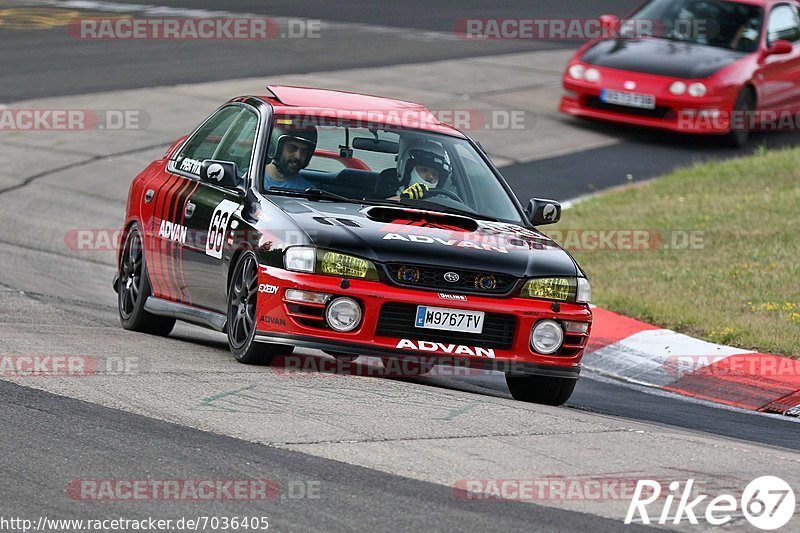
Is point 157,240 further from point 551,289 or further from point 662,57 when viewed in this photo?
point 662,57

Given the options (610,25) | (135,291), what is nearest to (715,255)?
(135,291)

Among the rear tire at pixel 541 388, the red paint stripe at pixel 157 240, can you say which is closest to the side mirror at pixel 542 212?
the rear tire at pixel 541 388

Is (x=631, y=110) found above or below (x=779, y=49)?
below

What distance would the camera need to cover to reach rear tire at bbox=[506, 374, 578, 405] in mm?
8352

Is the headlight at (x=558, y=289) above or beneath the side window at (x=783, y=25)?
above

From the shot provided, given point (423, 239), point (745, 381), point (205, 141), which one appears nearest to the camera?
point (423, 239)

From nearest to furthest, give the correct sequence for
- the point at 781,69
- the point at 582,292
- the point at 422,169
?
the point at 582,292
the point at 422,169
the point at 781,69

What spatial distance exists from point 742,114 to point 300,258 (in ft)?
40.9

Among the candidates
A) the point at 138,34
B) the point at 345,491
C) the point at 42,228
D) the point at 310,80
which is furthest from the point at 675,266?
the point at 138,34

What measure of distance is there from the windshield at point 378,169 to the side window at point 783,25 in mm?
11890

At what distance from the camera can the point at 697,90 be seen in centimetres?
1867

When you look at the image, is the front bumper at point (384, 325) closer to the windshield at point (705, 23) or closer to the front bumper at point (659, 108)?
the front bumper at point (659, 108)

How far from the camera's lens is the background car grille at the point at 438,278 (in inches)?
307

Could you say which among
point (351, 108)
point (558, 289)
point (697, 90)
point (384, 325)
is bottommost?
point (697, 90)
